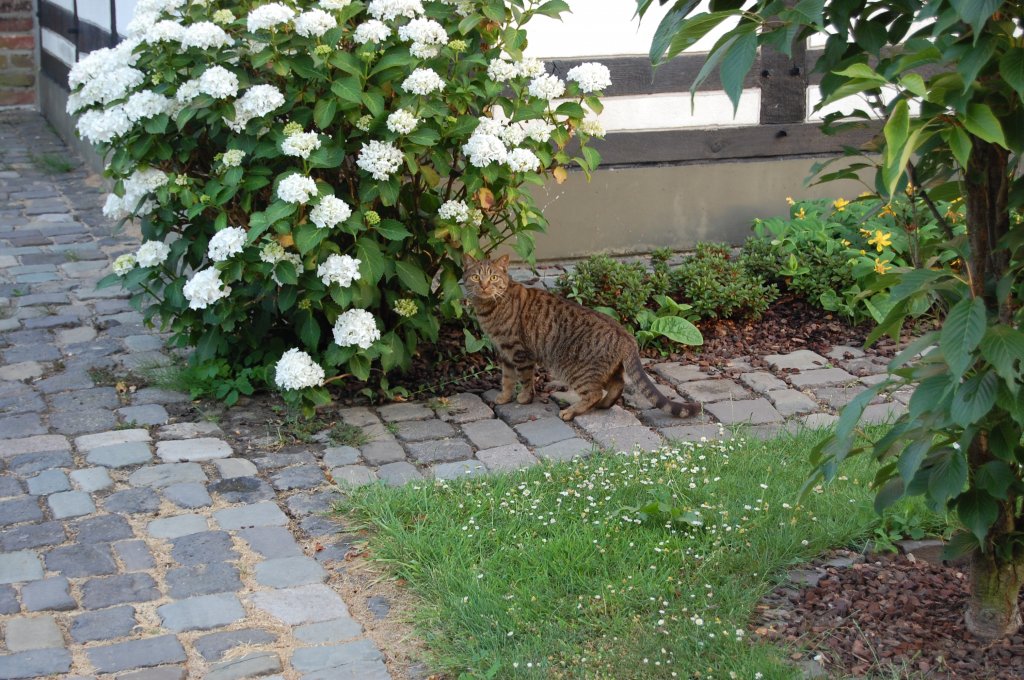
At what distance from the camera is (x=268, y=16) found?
474 cm

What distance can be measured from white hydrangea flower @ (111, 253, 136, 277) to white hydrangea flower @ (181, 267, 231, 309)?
1.51 ft

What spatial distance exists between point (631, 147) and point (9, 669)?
532cm

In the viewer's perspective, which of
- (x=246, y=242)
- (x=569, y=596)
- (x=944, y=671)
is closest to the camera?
(x=944, y=671)

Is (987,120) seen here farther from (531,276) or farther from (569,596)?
(531,276)

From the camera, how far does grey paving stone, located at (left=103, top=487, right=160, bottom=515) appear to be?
14.6ft

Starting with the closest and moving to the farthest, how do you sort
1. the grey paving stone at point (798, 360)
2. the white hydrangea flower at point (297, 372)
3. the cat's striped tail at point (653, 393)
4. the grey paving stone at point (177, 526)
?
the grey paving stone at point (177, 526), the white hydrangea flower at point (297, 372), the cat's striped tail at point (653, 393), the grey paving stone at point (798, 360)

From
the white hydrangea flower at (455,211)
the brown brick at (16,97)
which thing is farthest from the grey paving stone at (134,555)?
the brown brick at (16,97)

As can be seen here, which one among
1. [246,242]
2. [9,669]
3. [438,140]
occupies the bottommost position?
[9,669]

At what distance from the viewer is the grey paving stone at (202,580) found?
3916 mm

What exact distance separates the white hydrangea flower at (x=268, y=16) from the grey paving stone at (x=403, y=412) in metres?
1.83

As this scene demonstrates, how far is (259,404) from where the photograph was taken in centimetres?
547

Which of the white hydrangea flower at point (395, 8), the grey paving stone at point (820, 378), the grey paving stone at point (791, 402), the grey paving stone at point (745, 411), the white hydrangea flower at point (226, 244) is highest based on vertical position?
the white hydrangea flower at point (395, 8)

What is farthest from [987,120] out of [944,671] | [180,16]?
[180,16]

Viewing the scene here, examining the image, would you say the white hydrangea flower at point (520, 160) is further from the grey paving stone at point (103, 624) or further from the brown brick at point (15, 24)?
the brown brick at point (15, 24)
